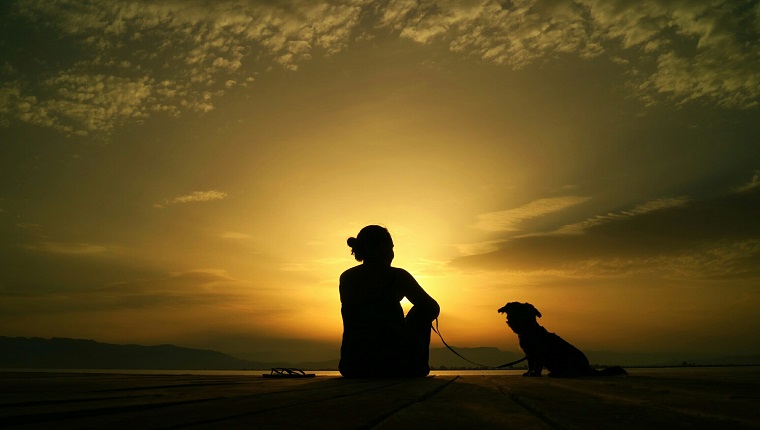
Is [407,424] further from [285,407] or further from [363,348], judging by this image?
[363,348]

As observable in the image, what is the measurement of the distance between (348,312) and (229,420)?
577 centimetres

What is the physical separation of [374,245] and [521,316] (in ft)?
→ 13.3

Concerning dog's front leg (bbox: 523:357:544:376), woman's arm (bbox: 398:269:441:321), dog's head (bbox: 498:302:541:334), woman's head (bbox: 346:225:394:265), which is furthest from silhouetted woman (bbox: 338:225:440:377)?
dog's head (bbox: 498:302:541:334)

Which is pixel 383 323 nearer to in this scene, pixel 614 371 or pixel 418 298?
pixel 418 298

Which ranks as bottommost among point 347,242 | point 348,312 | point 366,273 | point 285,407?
point 285,407

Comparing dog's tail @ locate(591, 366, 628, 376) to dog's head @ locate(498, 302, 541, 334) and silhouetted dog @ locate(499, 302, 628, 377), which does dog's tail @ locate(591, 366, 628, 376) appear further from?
dog's head @ locate(498, 302, 541, 334)

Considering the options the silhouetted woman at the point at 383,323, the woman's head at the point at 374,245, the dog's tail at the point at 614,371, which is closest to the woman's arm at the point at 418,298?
the silhouetted woman at the point at 383,323

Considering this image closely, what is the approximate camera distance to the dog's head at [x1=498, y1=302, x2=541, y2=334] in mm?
9992

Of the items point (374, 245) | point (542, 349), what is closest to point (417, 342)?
point (374, 245)

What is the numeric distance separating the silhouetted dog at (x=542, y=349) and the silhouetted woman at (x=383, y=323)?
2.83 meters

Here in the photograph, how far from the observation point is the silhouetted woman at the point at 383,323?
733 centimetres

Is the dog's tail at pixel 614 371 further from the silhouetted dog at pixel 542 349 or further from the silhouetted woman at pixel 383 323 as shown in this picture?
the silhouetted woman at pixel 383 323

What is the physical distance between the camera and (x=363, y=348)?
7426 mm

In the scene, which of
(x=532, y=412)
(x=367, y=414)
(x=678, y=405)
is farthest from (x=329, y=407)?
(x=678, y=405)
